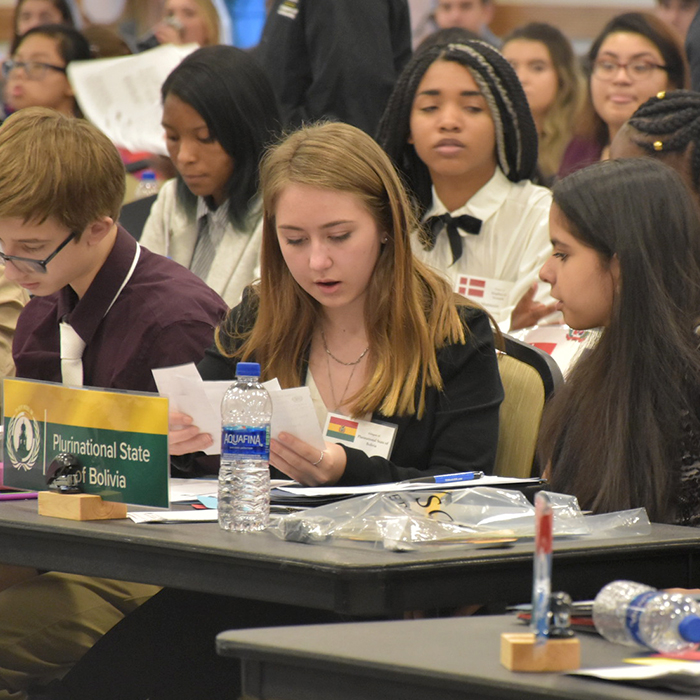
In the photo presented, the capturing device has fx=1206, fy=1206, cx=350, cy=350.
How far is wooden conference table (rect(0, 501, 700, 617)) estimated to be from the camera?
1514 mm

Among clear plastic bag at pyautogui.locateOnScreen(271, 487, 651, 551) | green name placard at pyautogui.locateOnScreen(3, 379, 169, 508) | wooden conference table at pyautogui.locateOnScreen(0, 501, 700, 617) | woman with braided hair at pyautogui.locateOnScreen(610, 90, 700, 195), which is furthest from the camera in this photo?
woman with braided hair at pyautogui.locateOnScreen(610, 90, 700, 195)

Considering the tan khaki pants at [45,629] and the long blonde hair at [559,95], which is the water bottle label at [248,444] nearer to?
the tan khaki pants at [45,629]

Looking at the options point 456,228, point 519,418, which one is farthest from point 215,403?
point 456,228

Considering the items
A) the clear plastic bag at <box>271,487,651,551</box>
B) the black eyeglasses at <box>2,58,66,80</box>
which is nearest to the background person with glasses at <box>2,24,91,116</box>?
the black eyeglasses at <box>2,58,66,80</box>

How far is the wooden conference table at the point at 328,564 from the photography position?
1514 mm

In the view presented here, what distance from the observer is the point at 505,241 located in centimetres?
362

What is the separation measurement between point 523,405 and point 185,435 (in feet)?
2.39

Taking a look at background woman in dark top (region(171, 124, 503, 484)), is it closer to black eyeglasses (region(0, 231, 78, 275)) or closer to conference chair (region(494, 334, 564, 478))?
conference chair (region(494, 334, 564, 478))

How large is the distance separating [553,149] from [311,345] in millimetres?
2834

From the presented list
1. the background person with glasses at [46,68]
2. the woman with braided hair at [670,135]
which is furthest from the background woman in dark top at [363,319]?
the background person with glasses at [46,68]

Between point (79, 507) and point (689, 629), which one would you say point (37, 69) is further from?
point (689, 629)

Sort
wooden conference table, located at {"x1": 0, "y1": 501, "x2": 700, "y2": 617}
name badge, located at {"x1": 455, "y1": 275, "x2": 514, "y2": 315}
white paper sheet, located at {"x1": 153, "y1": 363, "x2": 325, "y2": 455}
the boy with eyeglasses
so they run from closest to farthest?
wooden conference table, located at {"x1": 0, "y1": 501, "x2": 700, "y2": 617}
white paper sheet, located at {"x1": 153, "y1": 363, "x2": 325, "y2": 455}
the boy with eyeglasses
name badge, located at {"x1": 455, "y1": 275, "x2": 514, "y2": 315}

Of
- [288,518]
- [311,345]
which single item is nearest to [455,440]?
[311,345]

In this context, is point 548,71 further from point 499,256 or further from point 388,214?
point 388,214
